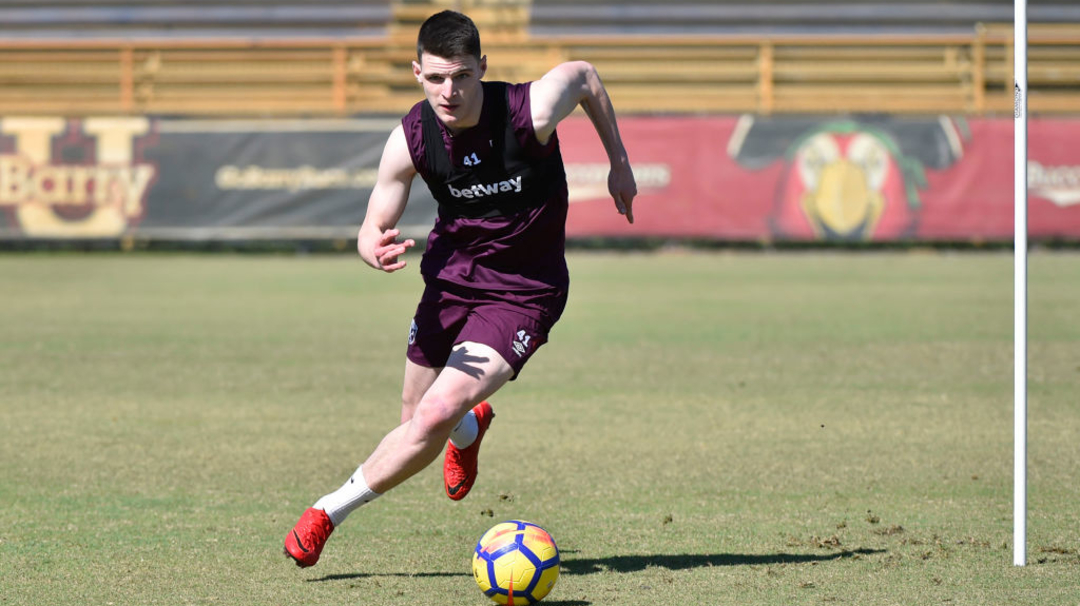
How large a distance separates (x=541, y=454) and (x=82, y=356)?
524cm

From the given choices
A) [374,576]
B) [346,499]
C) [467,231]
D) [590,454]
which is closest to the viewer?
[374,576]

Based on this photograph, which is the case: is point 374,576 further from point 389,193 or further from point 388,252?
point 389,193

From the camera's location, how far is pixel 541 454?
7391 mm

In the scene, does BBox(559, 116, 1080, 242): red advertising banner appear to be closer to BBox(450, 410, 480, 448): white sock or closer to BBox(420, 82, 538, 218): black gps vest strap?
BBox(450, 410, 480, 448): white sock

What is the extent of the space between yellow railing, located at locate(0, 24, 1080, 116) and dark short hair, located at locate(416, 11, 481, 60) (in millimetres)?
19269

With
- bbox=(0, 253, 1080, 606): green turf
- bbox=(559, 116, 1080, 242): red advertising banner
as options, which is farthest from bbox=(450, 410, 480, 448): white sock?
bbox=(559, 116, 1080, 242): red advertising banner

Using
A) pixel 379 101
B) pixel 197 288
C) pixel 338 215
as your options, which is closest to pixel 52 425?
pixel 197 288

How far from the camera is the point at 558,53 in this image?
24781mm

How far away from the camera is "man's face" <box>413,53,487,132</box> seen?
4918 mm

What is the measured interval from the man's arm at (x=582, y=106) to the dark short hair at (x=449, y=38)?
34 centimetres

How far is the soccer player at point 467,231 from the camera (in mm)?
4961

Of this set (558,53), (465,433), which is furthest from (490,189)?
(558,53)

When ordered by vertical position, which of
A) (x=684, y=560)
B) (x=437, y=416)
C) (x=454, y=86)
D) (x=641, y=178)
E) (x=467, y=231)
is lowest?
(x=641, y=178)

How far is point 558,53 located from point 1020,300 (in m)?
20.2
